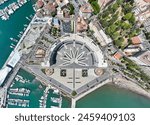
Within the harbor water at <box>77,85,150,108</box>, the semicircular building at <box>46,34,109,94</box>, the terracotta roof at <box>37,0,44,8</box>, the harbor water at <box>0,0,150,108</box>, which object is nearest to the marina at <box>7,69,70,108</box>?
the harbor water at <box>0,0,150,108</box>

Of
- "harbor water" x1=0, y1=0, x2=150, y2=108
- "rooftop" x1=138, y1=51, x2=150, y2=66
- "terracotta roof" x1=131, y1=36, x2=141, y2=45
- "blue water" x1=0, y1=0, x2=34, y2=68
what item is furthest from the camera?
"terracotta roof" x1=131, y1=36, x2=141, y2=45

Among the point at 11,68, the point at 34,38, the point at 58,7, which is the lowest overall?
the point at 11,68

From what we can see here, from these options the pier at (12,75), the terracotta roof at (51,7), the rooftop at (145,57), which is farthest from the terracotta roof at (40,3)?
the rooftop at (145,57)

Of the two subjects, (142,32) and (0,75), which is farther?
(142,32)

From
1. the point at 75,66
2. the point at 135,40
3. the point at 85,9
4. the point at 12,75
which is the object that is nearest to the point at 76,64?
the point at 75,66

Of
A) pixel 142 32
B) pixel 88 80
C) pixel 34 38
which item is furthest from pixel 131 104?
pixel 34 38

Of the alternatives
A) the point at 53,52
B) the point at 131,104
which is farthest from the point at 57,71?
the point at 131,104

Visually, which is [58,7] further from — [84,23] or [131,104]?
[131,104]

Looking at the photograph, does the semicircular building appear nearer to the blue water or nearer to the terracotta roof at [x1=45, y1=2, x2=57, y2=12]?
the terracotta roof at [x1=45, y1=2, x2=57, y2=12]

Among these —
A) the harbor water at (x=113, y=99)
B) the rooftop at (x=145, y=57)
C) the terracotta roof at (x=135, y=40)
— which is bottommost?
the harbor water at (x=113, y=99)

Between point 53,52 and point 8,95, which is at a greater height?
point 53,52

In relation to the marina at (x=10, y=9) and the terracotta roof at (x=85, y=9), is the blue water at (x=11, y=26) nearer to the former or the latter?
the marina at (x=10, y=9)
